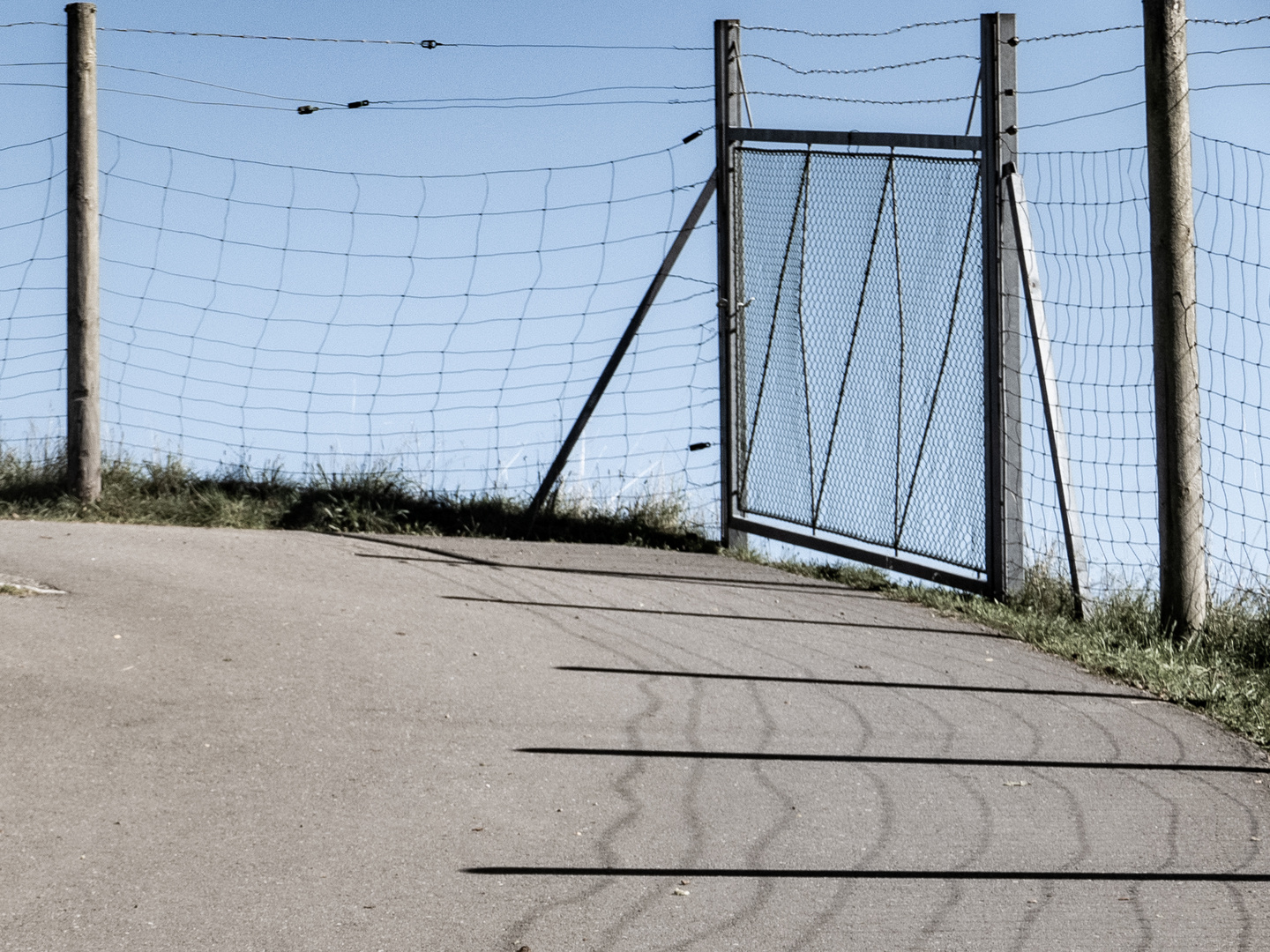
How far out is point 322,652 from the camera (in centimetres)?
624

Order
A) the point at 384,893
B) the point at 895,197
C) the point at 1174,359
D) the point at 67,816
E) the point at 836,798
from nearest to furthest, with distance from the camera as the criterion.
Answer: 1. the point at 384,893
2. the point at 67,816
3. the point at 836,798
4. the point at 1174,359
5. the point at 895,197

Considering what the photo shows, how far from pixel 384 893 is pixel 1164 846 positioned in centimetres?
252

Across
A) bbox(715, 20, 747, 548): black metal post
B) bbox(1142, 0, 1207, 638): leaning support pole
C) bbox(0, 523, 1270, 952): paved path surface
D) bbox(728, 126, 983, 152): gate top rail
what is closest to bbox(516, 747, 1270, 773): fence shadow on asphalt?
bbox(0, 523, 1270, 952): paved path surface

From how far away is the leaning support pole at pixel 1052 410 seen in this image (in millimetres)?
7898

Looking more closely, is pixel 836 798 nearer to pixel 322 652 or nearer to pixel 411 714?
pixel 411 714

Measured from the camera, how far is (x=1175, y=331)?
7.52 meters

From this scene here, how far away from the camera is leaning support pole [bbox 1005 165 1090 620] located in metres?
7.90

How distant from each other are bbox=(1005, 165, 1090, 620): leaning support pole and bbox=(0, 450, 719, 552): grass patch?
257cm

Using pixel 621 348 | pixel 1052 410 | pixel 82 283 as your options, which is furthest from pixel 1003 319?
pixel 82 283

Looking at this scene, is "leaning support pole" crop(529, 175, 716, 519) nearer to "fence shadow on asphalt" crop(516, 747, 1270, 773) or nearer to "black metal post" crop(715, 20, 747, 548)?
"black metal post" crop(715, 20, 747, 548)

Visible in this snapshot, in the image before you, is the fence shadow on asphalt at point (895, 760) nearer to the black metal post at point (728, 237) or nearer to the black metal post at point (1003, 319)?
the black metal post at point (1003, 319)

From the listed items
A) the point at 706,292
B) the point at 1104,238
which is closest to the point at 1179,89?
the point at 1104,238

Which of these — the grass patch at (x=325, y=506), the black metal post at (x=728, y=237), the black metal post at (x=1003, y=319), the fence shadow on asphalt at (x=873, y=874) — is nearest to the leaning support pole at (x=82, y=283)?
the grass patch at (x=325, y=506)

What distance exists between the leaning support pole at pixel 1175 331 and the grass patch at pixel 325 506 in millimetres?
3140
